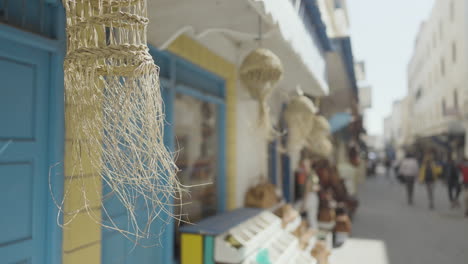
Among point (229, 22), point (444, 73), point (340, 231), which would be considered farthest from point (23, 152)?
point (444, 73)

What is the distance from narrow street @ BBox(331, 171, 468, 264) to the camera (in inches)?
206

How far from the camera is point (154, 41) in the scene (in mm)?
2760

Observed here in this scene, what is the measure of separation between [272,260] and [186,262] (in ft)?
2.83

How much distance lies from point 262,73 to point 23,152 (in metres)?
1.80

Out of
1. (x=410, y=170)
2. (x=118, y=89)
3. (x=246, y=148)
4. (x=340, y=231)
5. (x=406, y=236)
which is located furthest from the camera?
(x=410, y=170)

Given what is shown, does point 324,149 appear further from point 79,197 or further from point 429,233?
point 79,197

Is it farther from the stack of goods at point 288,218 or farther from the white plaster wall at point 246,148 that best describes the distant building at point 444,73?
the stack of goods at point 288,218

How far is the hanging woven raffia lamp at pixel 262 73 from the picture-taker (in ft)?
9.12

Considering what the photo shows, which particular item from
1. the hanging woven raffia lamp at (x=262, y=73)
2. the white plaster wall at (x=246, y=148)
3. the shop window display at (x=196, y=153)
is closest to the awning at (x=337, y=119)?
the white plaster wall at (x=246, y=148)

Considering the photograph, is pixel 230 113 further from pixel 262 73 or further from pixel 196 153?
pixel 262 73

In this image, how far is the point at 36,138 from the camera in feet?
6.33

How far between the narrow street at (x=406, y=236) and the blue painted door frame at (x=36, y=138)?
430 centimetres

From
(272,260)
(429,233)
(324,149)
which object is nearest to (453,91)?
(429,233)

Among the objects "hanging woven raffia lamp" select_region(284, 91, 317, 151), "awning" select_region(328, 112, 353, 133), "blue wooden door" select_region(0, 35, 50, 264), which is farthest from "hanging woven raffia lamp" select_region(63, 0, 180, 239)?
"awning" select_region(328, 112, 353, 133)
